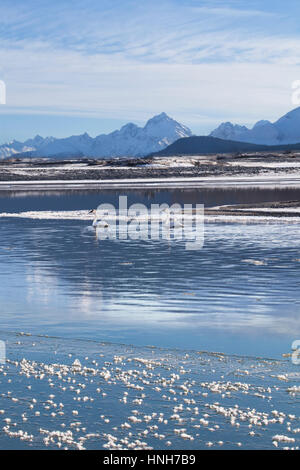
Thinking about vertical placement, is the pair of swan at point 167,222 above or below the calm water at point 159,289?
above

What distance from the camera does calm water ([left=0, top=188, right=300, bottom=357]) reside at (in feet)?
41.3

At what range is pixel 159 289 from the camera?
16.4 m

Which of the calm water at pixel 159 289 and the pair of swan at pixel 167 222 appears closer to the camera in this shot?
the calm water at pixel 159 289

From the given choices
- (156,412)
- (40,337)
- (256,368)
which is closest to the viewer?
(156,412)

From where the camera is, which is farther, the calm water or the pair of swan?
the pair of swan

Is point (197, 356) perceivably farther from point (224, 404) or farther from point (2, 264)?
point (2, 264)

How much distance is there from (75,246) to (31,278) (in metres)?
6.14

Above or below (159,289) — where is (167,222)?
above

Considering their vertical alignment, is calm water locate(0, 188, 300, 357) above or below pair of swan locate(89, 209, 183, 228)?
below

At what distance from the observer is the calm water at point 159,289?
12578 millimetres

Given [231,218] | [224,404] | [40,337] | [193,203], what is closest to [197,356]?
[224,404]

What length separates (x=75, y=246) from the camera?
24.4 m

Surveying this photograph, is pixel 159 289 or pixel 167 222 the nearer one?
pixel 159 289
